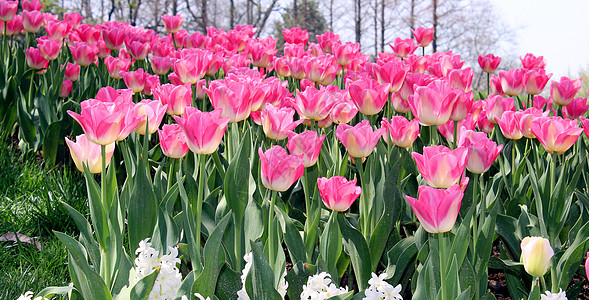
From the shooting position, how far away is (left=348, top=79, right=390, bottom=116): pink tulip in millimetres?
2121

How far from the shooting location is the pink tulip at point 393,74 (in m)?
2.31

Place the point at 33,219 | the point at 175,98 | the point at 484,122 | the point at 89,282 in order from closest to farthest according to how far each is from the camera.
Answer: the point at 89,282 < the point at 175,98 < the point at 33,219 < the point at 484,122

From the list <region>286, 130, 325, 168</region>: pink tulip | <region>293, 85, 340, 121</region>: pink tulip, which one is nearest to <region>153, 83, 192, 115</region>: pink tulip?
<region>293, 85, 340, 121</region>: pink tulip

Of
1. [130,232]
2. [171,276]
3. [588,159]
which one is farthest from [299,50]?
[171,276]

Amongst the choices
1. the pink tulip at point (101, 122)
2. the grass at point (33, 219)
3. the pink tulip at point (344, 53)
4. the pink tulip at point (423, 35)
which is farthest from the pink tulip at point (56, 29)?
the pink tulip at point (101, 122)

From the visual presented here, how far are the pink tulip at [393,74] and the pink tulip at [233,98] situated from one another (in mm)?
778

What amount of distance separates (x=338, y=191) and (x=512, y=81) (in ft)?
5.55

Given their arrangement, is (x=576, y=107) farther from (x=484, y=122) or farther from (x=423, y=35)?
(x=423, y=35)

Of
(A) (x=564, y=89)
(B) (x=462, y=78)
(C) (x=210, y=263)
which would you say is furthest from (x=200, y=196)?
(A) (x=564, y=89)

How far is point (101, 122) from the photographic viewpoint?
140 cm

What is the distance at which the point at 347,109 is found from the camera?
2.21 metres

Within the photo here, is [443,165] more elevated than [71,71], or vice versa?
[71,71]

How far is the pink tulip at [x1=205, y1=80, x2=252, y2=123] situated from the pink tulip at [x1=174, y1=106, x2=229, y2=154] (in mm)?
289

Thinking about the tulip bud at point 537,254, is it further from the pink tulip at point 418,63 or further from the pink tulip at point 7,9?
the pink tulip at point 7,9
